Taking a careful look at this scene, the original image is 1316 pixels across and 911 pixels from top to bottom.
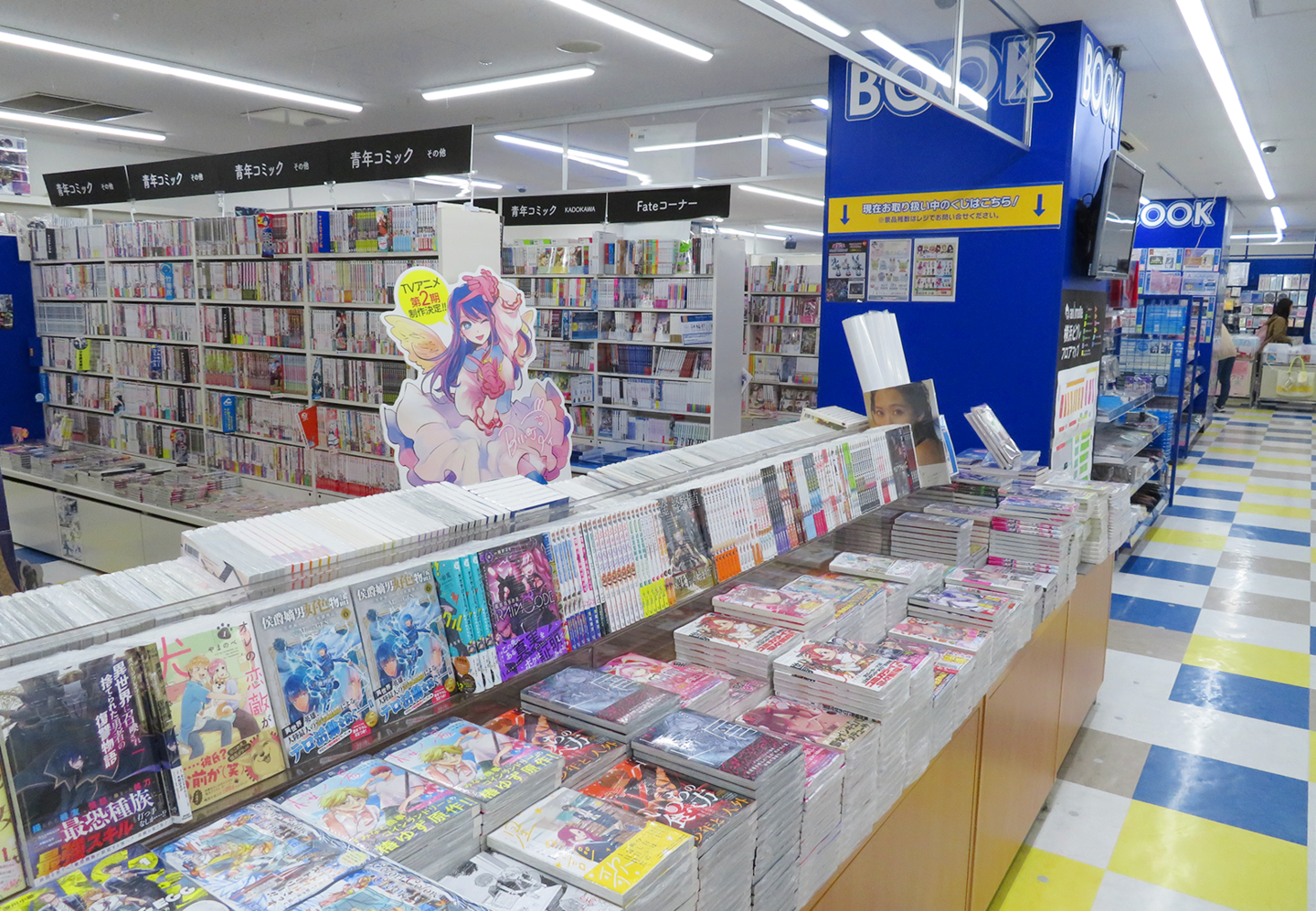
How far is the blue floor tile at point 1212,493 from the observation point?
815cm

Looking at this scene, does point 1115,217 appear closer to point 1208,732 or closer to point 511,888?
point 1208,732

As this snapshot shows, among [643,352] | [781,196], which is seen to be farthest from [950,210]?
[781,196]

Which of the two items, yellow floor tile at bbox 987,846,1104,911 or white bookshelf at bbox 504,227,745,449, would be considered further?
white bookshelf at bbox 504,227,745,449

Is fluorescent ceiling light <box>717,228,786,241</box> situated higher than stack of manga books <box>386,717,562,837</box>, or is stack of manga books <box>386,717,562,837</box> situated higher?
fluorescent ceiling light <box>717,228,786,241</box>

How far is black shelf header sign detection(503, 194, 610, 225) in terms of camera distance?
24.5ft

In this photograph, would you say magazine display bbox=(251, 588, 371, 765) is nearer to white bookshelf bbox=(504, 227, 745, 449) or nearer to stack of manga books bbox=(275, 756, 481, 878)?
stack of manga books bbox=(275, 756, 481, 878)

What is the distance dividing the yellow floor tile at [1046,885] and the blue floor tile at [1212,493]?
659 cm

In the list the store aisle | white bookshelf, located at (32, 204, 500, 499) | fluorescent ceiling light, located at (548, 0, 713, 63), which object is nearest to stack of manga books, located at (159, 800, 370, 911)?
the store aisle

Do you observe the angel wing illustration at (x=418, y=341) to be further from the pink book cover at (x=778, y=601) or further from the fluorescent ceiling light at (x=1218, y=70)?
the fluorescent ceiling light at (x=1218, y=70)

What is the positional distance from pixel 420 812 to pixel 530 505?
0.69 m

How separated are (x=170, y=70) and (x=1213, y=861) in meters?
8.19

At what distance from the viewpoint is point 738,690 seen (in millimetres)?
1915

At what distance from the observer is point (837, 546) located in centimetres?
304

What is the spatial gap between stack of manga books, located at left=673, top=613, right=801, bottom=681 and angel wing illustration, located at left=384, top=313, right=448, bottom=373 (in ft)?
3.52
